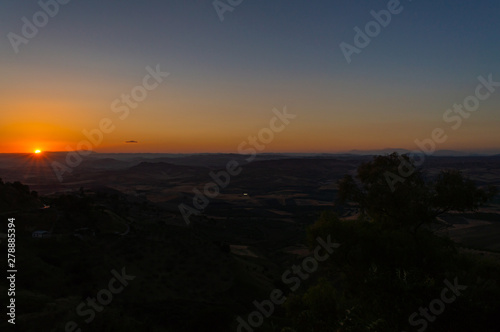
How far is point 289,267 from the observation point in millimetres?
50156

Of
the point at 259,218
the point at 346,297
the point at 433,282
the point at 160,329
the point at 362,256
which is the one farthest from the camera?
the point at 259,218

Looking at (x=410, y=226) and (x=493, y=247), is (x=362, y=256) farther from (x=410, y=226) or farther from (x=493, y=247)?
(x=493, y=247)

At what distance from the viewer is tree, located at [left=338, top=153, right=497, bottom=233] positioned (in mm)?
15477

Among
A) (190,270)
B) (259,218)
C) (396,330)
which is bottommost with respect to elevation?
(259,218)

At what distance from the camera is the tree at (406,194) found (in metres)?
15.5

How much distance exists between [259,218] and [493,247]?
67.2 meters

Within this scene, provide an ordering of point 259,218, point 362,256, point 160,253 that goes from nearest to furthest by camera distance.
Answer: point 362,256 → point 160,253 → point 259,218

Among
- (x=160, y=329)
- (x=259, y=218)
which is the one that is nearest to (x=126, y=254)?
(x=160, y=329)

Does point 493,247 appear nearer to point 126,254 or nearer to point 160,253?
point 160,253

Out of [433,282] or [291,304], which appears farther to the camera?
[291,304]

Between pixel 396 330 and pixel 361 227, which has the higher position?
pixel 361 227

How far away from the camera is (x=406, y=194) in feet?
51.6

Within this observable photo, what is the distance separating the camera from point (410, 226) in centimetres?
1683

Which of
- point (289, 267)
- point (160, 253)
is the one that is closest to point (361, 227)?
point (160, 253)
